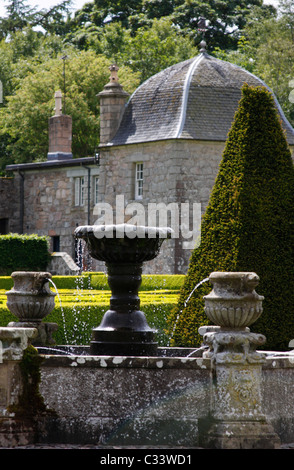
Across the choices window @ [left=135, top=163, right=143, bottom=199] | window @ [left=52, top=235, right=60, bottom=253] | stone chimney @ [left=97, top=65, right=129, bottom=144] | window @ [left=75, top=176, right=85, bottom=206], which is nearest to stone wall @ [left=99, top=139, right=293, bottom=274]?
window @ [left=135, top=163, right=143, bottom=199]

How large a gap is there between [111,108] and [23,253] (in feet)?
18.7

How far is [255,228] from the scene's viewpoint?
42.2 ft

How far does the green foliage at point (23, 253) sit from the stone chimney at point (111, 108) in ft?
14.6

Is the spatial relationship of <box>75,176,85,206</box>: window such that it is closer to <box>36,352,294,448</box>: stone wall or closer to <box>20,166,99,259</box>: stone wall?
<box>20,166,99,259</box>: stone wall

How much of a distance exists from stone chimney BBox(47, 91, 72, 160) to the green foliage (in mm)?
6052

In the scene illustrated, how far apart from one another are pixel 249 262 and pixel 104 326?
3.33 meters

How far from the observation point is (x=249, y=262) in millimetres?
12781

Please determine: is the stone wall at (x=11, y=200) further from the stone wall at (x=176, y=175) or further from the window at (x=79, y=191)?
the stone wall at (x=176, y=175)

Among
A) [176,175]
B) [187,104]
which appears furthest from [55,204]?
[187,104]

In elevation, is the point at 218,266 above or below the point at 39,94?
below

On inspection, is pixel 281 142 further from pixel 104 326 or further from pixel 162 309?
pixel 104 326

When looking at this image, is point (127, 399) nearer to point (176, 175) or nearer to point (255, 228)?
point (255, 228)
